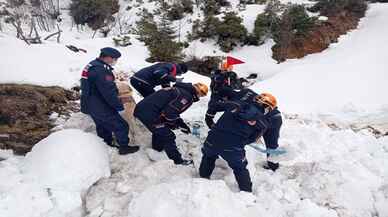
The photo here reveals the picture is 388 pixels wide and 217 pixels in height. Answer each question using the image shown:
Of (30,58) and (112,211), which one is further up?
(30,58)

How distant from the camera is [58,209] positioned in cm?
412

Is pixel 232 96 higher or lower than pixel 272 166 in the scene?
higher

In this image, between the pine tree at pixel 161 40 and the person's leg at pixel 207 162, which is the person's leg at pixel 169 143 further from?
the pine tree at pixel 161 40

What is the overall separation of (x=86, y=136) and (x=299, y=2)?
1208cm

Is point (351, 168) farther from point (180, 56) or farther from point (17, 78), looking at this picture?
point (180, 56)

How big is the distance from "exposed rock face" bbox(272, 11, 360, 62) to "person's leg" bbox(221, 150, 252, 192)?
8736mm

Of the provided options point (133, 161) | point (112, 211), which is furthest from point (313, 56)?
point (112, 211)

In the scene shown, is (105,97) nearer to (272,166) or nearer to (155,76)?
(155,76)

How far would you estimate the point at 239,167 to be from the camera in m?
4.56

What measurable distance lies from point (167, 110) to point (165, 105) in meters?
0.12

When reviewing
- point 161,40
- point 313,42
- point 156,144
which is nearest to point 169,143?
point 156,144

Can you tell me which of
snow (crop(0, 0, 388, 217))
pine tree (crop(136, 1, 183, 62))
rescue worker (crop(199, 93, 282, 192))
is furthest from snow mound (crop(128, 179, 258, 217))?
pine tree (crop(136, 1, 183, 62))

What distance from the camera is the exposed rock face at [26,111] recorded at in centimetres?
526

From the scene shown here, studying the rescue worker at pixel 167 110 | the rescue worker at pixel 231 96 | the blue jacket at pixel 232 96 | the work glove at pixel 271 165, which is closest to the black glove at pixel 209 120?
the rescue worker at pixel 231 96
